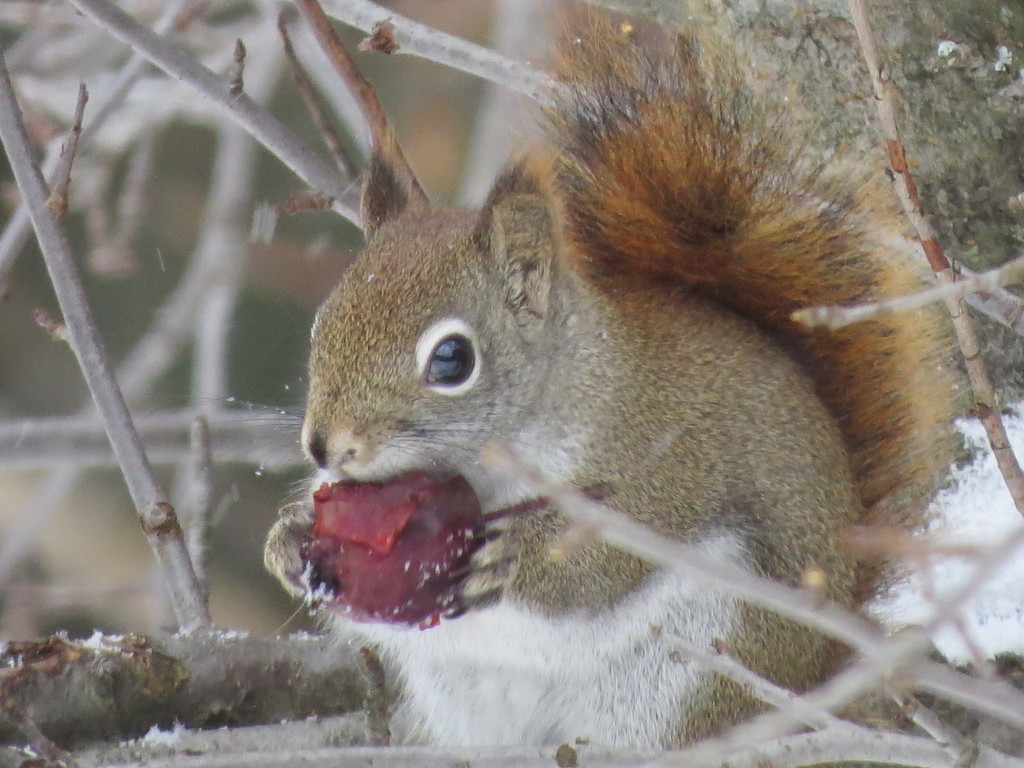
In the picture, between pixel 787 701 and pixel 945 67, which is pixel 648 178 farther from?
pixel 787 701

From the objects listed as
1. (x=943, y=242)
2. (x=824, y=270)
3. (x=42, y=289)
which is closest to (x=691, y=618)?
(x=824, y=270)

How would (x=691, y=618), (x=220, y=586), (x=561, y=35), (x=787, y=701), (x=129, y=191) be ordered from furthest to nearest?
(x=220, y=586), (x=129, y=191), (x=561, y=35), (x=691, y=618), (x=787, y=701)

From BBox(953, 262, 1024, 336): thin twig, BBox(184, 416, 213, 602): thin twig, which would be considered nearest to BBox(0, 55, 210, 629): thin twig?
BBox(184, 416, 213, 602): thin twig

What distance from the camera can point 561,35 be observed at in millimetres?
2109

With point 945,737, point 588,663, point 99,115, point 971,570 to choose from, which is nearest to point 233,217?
point 99,115

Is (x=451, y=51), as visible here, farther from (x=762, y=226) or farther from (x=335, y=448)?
(x=335, y=448)

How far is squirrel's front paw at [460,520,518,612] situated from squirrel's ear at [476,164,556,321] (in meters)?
0.33

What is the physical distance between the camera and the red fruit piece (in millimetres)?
1681

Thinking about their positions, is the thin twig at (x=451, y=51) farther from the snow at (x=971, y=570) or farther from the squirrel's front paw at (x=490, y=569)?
the snow at (x=971, y=570)

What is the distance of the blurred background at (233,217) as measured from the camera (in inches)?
80.1

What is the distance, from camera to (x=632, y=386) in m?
1.92

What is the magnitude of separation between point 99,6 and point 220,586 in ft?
7.52

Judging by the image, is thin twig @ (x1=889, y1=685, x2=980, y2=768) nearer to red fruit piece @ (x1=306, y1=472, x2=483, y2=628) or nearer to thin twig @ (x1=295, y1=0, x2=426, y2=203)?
red fruit piece @ (x1=306, y1=472, x2=483, y2=628)

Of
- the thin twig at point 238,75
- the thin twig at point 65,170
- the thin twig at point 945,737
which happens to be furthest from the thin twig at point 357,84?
the thin twig at point 945,737
